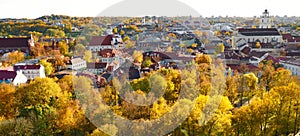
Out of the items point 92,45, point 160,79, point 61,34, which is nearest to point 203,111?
point 160,79

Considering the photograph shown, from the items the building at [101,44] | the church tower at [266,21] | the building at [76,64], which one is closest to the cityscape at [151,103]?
the building at [76,64]

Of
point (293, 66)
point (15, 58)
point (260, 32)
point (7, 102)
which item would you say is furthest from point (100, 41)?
point (7, 102)

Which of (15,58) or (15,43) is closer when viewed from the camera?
(15,58)

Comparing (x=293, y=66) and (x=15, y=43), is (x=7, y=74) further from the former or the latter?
(x=293, y=66)

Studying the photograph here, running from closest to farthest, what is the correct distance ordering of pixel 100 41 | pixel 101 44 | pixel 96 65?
1. pixel 96 65
2. pixel 101 44
3. pixel 100 41

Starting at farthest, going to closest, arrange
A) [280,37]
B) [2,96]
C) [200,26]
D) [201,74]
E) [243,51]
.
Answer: [200,26] → [280,37] → [243,51] → [201,74] → [2,96]

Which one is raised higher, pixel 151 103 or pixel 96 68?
pixel 151 103

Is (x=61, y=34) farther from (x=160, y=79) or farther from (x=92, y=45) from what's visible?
(x=160, y=79)

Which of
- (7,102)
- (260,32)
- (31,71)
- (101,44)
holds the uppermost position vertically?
(260,32)
